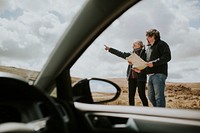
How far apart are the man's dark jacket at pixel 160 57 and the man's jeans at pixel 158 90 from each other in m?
0.09

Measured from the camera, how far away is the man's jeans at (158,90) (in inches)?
253

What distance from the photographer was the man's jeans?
253 inches

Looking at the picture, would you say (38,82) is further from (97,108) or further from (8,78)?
(8,78)

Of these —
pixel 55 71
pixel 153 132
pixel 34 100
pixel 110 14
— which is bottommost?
pixel 153 132

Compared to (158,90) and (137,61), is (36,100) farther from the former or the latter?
(158,90)

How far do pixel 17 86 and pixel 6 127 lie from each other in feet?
0.94

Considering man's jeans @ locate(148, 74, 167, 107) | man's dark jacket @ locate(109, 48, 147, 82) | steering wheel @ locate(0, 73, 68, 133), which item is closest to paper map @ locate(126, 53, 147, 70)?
man's dark jacket @ locate(109, 48, 147, 82)

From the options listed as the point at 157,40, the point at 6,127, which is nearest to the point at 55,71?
the point at 6,127

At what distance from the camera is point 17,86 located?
6.18 ft

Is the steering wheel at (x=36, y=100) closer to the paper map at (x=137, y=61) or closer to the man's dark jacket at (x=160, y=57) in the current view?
the paper map at (x=137, y=61)

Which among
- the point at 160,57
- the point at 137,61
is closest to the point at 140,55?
the point at 160,57

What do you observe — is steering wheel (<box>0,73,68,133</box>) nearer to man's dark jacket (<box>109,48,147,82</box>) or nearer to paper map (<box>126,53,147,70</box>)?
paper map (<box>126,53,147,70</box>)

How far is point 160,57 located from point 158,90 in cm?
53

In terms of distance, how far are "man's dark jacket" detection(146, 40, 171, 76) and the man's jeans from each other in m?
0.09
